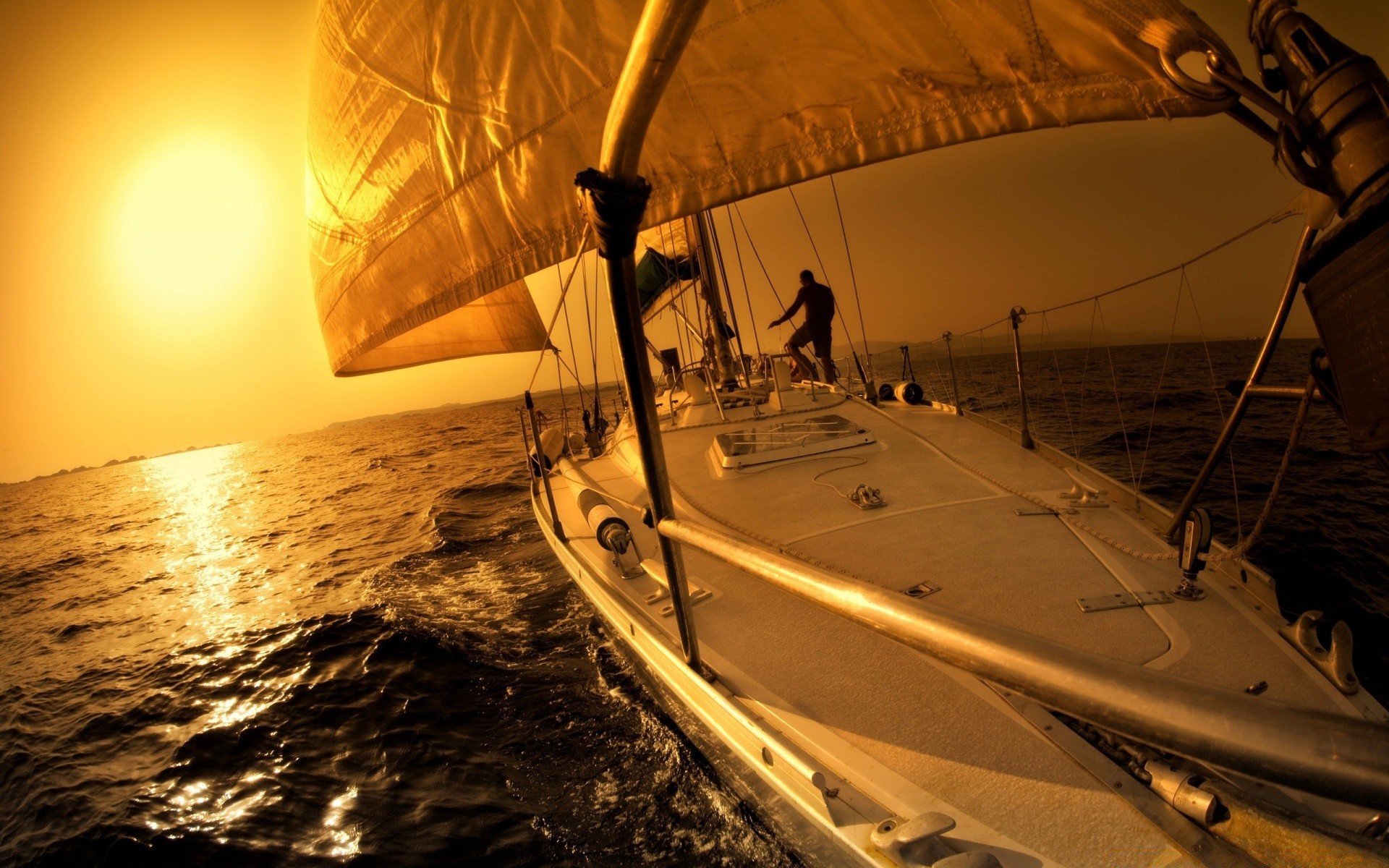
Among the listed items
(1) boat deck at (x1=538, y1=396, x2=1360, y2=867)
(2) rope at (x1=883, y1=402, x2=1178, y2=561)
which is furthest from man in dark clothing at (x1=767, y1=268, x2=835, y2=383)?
(1) boat deck at (x1=538, y1=396, x2=1360, y2=867)

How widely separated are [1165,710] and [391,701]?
5.20 m

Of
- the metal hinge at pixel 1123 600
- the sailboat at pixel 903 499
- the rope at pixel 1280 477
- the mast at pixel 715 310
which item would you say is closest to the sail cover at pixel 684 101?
the sailboat at pixel 903 499

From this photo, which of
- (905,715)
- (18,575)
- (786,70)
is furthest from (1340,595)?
(18,575)

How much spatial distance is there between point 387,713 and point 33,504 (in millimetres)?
64547

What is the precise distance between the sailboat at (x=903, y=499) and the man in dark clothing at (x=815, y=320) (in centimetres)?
406

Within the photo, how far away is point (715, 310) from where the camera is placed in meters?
7.52

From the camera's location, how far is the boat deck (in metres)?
1.58

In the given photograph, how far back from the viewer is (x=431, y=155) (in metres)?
2.65

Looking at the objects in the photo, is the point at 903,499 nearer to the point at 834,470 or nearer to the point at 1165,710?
the point at 834,470

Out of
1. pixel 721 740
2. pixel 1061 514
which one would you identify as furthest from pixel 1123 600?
pixel 721 740

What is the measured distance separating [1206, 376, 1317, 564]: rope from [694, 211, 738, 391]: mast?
5.53 m

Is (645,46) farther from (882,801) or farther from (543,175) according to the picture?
(882,801)

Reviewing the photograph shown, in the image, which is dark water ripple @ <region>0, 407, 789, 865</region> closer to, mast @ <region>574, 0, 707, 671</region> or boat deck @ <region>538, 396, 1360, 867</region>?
boat deck @ <region>538, 396, 1360, 867</region>

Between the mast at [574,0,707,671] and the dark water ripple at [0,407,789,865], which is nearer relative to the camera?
the mast at [574,0,707,671]
